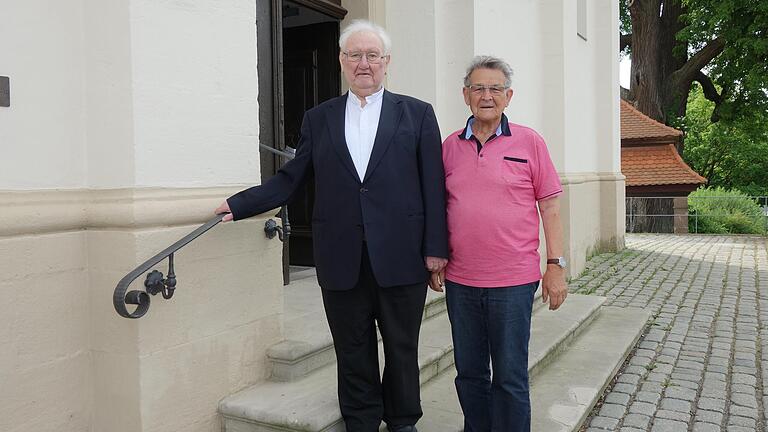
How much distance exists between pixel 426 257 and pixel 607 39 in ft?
30.6

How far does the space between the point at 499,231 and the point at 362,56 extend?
92cm

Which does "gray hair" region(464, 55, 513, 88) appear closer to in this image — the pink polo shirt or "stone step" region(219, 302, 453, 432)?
the pink polo shirt

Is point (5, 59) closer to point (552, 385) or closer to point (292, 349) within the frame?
point (292, 349)

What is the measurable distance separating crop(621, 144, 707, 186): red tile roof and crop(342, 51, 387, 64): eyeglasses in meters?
18.4

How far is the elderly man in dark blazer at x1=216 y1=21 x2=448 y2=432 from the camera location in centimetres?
271

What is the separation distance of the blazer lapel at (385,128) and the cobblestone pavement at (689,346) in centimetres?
212

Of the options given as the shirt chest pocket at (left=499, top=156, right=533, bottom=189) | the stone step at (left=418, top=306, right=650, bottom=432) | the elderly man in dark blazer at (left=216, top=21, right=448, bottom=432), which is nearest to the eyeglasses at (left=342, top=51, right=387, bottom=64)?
the elderly man in dark blazer at (left=216, top=21, right=448, bottom=432)

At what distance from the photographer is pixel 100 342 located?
111 inches

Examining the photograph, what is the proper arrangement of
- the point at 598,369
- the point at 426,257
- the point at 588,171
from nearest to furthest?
the point at 426,257 < the point at 598,369 < the point at 588,171

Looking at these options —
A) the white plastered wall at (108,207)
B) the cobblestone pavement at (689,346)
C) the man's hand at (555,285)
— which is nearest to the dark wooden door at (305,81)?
the white plastered wall at (108,207)

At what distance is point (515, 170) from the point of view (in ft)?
8.91

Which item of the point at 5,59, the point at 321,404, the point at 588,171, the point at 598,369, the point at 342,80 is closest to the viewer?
the point at 5,59

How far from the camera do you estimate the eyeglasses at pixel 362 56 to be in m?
2.66

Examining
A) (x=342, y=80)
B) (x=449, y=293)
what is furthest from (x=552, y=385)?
(x=342, y=80)
